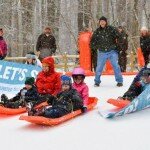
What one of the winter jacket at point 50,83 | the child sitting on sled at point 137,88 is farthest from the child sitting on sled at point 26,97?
the child sitting on sled at point 137,88

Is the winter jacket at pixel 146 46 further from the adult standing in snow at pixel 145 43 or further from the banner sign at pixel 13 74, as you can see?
the banner sign at pixel 13 74

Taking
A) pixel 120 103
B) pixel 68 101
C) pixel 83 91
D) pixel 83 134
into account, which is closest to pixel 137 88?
pixel 120 103

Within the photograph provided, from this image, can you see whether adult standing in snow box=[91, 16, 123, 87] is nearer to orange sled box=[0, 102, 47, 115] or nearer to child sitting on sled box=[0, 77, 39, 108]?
child sitting on sled box=[0, 77, 39, 108]

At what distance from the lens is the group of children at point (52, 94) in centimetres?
934

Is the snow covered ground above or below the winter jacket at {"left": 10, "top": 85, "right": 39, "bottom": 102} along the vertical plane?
below

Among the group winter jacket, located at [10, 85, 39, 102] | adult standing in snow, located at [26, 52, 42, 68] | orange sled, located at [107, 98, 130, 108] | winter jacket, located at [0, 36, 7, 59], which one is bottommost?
orange sled, located at [107, 98, 130, 108]

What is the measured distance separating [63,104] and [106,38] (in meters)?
3.87

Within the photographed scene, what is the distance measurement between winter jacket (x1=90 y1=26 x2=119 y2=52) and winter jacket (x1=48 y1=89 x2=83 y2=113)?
11.3ft

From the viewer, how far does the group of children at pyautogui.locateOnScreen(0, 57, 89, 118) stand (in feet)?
30.7

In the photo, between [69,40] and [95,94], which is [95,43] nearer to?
[95,94]

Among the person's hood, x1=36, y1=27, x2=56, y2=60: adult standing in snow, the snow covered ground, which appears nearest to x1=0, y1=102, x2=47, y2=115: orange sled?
the snow covered ground

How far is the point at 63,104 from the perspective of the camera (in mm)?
9453

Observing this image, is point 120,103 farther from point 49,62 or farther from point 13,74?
point 13,74

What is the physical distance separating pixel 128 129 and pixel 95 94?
437cm
